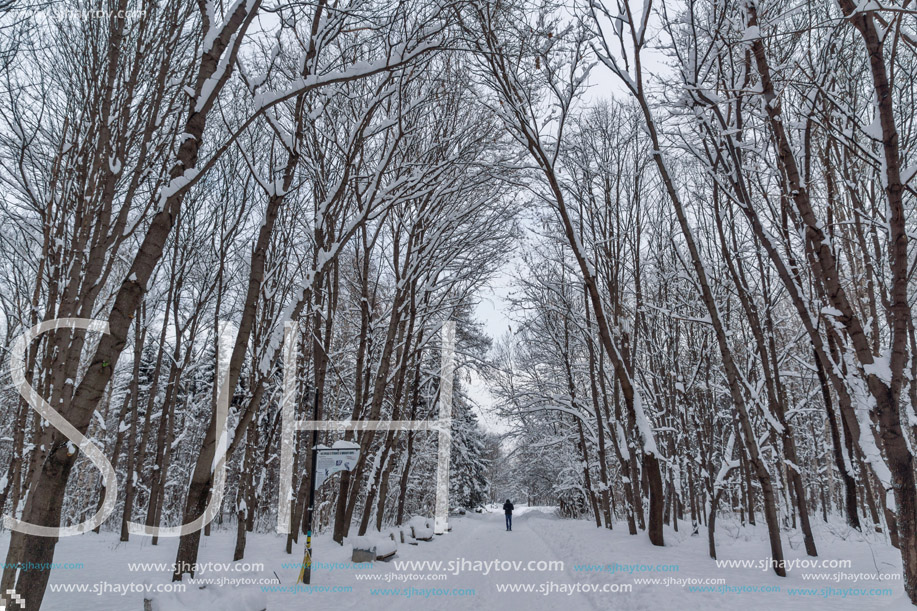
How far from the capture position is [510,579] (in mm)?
8102

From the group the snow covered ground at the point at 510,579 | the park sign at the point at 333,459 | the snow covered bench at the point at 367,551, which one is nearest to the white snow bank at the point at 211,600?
the snow covered ground at the point at 510,579

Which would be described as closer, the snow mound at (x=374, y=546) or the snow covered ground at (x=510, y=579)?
the snow covered ground at (x=510, y=579)

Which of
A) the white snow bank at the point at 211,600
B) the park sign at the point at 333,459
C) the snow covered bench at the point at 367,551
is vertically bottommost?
the snow covered bench at the point at 367,551

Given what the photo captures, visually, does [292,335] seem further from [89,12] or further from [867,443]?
[867,443]

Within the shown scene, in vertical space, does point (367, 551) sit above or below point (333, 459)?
below

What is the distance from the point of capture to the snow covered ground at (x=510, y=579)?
4770mm

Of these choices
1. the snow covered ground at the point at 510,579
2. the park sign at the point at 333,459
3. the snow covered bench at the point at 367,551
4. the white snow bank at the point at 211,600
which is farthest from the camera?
the snow covered bench at the point at 367,551

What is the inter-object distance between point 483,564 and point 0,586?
8080mm

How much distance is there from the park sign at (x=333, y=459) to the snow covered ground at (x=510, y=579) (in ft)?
5.14

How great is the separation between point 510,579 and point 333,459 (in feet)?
12.8

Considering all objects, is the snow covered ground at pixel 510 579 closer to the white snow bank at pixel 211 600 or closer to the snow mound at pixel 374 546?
the white snow bank at pixel 211 600

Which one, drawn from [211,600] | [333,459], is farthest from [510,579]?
[211,600]

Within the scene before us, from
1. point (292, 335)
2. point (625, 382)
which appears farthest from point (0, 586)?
point (625, 382)

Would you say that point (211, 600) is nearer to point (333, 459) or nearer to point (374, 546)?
point (333, 459)
